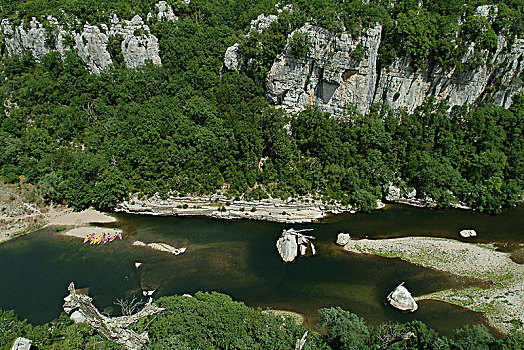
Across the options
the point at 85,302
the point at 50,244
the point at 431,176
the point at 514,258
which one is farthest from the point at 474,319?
the point at 50,244

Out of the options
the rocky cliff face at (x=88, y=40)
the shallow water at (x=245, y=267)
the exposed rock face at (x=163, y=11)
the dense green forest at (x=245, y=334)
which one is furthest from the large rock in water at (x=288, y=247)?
the exposed rock face at (x=163, y=11)

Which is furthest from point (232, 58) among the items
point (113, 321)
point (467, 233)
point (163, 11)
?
point (113, 321)

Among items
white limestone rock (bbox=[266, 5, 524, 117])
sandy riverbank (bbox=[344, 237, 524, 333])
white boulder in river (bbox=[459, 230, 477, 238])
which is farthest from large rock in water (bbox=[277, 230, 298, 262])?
white limestone rock (bbox=[266, 5, 524, 117])

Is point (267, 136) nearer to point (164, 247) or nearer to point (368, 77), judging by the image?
point (368, 77)

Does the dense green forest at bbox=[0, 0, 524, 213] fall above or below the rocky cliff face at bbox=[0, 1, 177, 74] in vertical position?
below

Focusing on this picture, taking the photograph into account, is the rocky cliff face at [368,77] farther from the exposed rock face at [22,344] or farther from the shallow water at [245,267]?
the exposed rock face at [22,344]

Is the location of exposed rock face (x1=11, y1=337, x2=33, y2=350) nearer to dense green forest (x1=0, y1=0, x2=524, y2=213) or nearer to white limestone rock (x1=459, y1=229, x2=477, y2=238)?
dense green forest (x1=0, y1=0, x2=524, y2=213)
